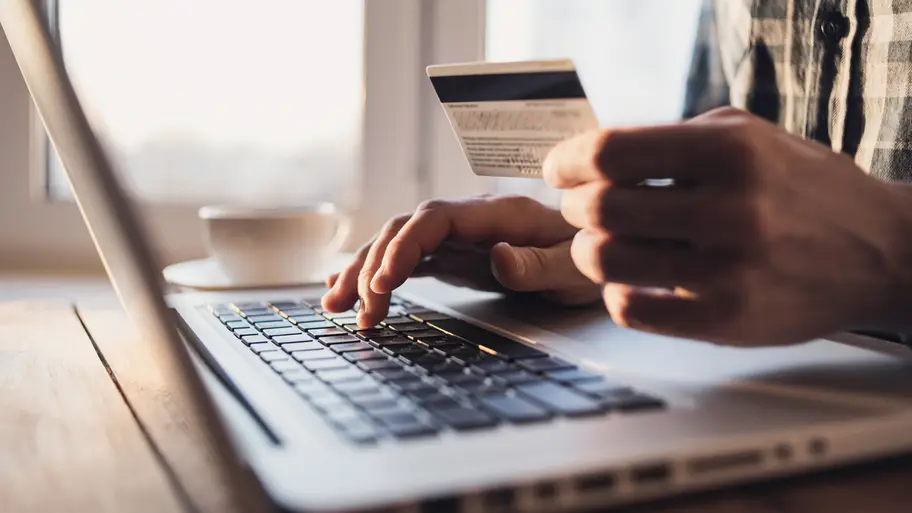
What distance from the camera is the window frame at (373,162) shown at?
126 centimetres

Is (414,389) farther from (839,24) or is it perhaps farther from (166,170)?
(166,170)

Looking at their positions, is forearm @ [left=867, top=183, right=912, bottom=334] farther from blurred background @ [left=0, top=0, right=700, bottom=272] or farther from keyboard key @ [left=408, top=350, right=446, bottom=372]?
blurred background @ [left=0, top=0, right=700, bottom=272]

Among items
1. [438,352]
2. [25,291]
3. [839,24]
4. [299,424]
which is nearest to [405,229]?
[438,352]

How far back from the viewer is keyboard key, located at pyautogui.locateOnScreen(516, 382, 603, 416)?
379 mm

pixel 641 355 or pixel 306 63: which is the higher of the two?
pixel 306 63

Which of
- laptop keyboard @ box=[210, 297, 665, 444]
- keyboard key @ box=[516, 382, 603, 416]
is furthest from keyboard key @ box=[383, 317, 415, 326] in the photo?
keyboard key @ box=[516, 382, 603, 416]

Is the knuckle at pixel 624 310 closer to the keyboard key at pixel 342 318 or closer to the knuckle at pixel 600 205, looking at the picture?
the knuckle at pixel 600 205

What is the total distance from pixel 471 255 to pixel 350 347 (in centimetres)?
25

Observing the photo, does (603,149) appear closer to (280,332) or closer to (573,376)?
(573,376)

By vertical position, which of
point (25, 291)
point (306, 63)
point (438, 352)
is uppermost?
point (306, 63)

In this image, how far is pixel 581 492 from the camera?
325 mm

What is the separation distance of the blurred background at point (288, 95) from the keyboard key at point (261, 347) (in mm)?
802

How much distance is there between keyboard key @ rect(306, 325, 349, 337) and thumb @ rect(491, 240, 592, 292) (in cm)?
14

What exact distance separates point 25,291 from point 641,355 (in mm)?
842
